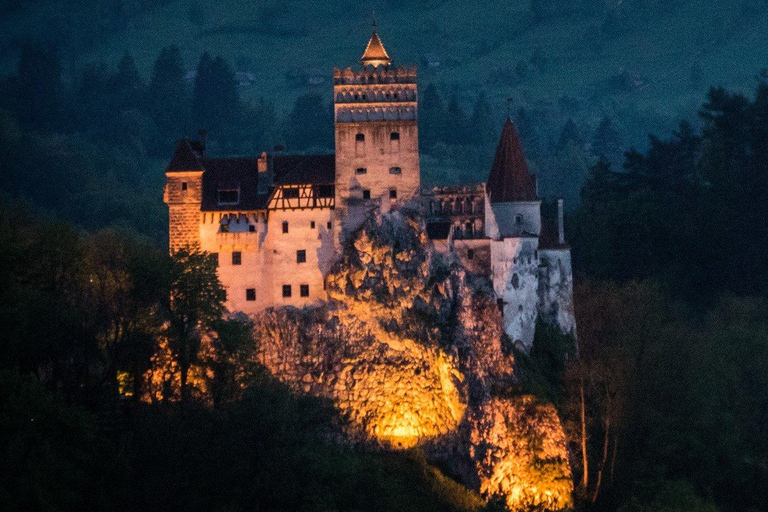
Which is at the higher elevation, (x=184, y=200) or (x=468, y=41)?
(x=468, y=41)

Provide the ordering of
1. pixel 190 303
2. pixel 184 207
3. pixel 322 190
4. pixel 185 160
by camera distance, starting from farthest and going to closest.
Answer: pixel 185 160 → pixel 184 207 → pixel 322 190 → pixel 190 303

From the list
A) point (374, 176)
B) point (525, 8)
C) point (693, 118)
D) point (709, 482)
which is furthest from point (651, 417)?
point (525, 8)

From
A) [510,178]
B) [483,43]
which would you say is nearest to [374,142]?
[510,178]

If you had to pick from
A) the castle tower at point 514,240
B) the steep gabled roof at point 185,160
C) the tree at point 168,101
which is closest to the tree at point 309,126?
the tree at point 168,101

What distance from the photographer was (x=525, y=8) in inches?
7510

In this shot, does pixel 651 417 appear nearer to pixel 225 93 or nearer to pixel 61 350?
pixel 61 350

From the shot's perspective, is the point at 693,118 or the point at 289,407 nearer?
the point at 289,407

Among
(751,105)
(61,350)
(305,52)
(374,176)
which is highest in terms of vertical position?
(305,52)

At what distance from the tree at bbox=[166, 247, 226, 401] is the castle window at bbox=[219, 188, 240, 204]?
3.30 m

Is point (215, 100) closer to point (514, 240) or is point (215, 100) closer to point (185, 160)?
point (185, 160)

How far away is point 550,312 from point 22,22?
4269 inches

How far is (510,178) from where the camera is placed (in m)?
75.3

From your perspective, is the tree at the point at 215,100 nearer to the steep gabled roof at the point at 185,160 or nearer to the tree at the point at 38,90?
the tree at the point at 38,90

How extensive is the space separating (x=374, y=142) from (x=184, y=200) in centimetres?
839
